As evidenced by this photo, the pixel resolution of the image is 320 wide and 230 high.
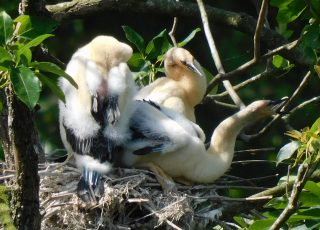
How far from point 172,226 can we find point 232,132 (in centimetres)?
81

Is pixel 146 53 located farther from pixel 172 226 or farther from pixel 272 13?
pixel 272 13

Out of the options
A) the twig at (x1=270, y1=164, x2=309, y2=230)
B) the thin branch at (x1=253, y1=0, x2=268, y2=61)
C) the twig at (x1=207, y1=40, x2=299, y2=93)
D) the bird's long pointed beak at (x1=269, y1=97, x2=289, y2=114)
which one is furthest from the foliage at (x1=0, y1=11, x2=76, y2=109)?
the bird's long pointed beak at (x1=269, y1=97, x2=289, y2=114)

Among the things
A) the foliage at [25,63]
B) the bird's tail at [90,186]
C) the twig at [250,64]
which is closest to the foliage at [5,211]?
the foliage at [25,63]

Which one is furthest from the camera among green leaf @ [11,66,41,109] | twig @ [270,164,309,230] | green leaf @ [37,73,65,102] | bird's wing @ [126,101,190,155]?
bird's wing @ [126,101,190,155]

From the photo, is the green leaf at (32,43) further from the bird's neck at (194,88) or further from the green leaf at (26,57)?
the bird's neck at (194,88)

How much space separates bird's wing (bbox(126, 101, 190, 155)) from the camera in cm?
508

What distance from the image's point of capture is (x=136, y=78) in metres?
5.70

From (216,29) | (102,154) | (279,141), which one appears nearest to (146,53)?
(102,154)

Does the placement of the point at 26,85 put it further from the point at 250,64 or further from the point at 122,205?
the point at 250,64

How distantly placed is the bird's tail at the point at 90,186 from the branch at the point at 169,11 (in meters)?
0.99

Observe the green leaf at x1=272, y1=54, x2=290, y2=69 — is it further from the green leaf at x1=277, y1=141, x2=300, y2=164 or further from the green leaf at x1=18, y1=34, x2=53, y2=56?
the green leaf at x1=18, y1=34, x2=53, y2=56

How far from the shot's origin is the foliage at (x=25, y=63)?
3779mm

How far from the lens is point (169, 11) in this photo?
19.0 ft

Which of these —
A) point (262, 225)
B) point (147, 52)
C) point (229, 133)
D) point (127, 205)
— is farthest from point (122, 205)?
point (147, 52)
